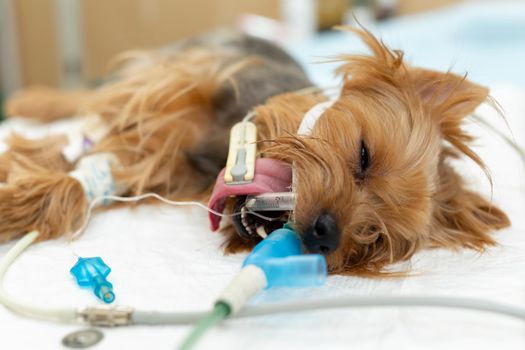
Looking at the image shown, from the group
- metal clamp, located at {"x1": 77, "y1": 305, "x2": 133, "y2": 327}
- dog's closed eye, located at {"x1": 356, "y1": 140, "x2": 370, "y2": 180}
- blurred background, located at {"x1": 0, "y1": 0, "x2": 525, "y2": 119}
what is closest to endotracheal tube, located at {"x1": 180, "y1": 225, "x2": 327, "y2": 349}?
metal clamp, located at {"x1": 77, "y1": 305, "x2": 133, "y2": 327}

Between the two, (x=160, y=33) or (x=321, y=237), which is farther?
(x=160, y=33)

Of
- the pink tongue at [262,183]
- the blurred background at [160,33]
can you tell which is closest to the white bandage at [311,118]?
the pink tongue at [262,183]

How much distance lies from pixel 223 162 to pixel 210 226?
234 millimetres

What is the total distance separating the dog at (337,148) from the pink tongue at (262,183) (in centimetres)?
3

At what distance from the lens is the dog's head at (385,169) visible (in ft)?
4.05

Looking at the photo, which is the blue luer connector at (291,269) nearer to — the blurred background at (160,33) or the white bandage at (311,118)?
the white bandage at (311,118)

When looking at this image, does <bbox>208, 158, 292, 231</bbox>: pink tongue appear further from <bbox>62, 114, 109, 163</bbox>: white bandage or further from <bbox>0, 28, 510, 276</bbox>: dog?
<bbox>62, 114, 109, 163</bbox>: white bandage

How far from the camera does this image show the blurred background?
13.9 ft

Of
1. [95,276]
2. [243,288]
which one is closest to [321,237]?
[243,288]

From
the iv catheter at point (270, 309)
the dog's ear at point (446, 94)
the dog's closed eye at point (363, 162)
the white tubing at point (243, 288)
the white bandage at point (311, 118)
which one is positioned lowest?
the iv catheter at point (270, 309)

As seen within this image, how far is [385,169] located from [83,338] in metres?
0.69

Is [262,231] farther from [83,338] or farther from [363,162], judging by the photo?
[83,338]

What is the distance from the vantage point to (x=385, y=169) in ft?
4.27

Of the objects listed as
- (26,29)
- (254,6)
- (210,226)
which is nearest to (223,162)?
(210,226)
